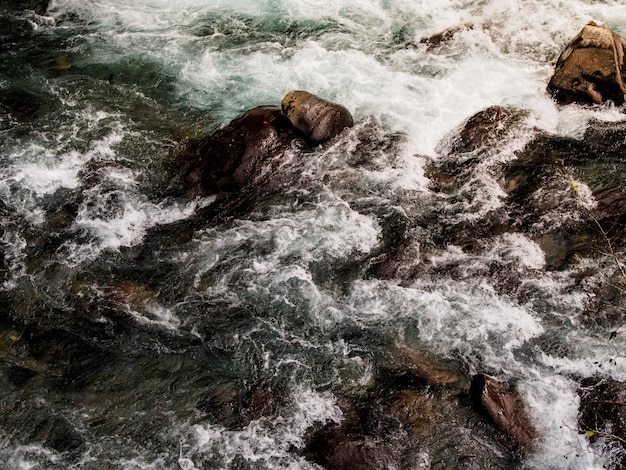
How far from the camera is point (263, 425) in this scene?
6.95m

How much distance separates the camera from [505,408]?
685 centimetres

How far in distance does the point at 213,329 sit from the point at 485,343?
161 inches

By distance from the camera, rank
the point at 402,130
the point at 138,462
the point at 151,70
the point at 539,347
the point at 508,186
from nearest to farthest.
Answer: the point at 138,462
the point at 539,347
the point at 508,186
the point at 402,130
the point at 151,70

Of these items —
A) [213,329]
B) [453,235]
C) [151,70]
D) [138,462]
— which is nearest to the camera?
[138,462]

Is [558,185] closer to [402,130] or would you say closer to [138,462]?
[402,130]

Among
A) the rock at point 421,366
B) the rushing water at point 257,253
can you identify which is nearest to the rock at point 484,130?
the rushing water at point 257,253

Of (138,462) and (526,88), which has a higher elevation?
(526,88)

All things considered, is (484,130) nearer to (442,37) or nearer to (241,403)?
(442,37)

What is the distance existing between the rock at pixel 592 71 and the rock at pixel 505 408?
22.5ft

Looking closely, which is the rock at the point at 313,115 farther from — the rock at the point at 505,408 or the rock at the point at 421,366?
the rock at the point at 505,408

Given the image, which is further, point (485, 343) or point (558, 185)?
point (558, 185)

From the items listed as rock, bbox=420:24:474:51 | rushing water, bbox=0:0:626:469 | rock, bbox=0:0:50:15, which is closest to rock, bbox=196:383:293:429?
rushing water, bbox=0:0:626:469

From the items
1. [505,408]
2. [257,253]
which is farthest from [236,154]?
[505,408]

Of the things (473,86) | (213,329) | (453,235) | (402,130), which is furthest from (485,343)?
(473,86)
